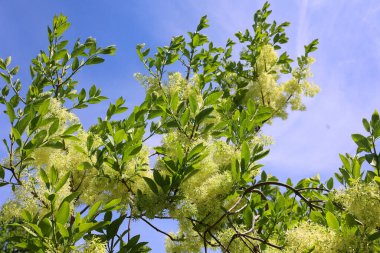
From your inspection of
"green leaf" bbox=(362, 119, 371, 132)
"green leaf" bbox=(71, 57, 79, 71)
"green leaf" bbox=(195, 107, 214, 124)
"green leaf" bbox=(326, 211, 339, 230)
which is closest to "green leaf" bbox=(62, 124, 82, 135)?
"green leaf" bbox=(195, 107, 214, 124)

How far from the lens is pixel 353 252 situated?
6.12 ft

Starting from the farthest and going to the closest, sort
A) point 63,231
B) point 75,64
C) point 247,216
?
point 75,64 → point 247,216 → point 63,231

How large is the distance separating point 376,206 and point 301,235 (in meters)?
0.40

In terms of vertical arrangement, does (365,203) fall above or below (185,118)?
below

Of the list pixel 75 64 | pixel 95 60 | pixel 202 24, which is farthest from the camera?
pixel 202 24

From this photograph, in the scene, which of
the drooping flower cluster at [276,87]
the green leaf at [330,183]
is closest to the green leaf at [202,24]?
the drooping flower cluster at [276,87]

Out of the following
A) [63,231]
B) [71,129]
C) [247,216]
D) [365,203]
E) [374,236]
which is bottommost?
[374,236]

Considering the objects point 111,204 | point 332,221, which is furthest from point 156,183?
point 332,221

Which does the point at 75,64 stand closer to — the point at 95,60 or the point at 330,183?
the point at 95,60

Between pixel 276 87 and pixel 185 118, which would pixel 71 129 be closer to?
pixel 185 118

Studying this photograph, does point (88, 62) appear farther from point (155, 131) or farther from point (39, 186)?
point (39, 186)

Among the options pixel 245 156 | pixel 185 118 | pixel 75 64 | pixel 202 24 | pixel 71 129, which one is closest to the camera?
pixel 245 156

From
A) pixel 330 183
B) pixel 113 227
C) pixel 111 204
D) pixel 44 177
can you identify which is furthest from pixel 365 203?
pixel 330 183

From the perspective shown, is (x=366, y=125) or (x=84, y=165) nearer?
(x=84, y=165)
